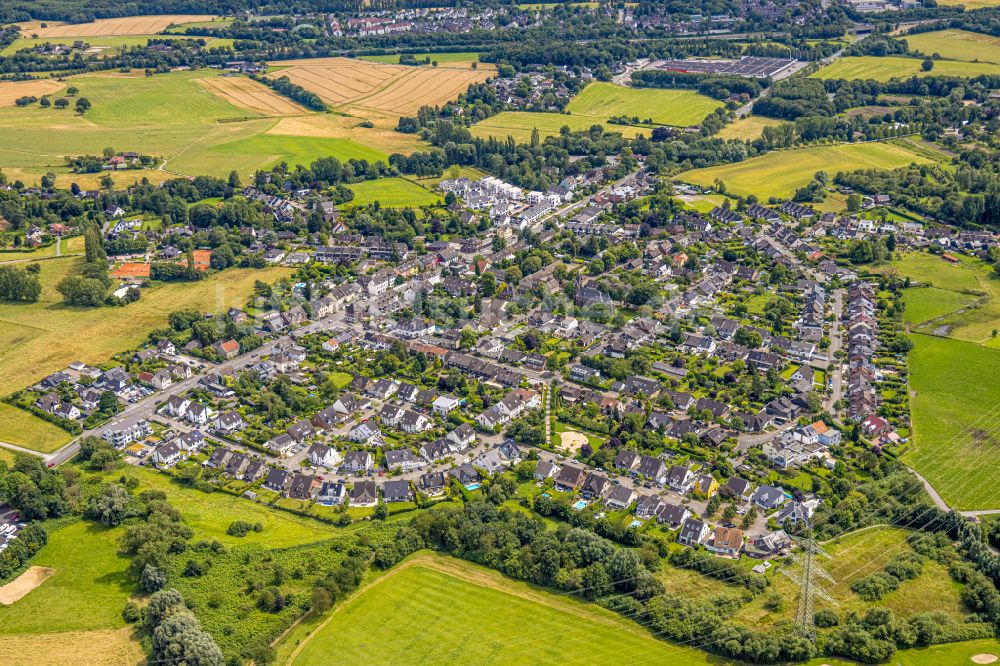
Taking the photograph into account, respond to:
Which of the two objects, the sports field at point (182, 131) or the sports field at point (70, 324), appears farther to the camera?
the sports field at point (182, 131)

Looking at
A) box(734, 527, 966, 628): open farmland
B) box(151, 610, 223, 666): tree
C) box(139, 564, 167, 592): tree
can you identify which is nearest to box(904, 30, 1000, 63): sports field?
box(734, 527, 966, 628): open farmland

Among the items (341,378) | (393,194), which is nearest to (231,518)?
(341,378)

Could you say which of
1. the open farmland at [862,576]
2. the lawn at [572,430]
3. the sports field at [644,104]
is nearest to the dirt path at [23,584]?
the lawn at [572,430]

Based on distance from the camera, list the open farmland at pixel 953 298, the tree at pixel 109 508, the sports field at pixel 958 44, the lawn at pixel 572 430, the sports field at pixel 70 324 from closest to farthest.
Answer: the tree at pixel 109 508
the lawn at pixel 572 430
the sports field at pixel 70 324
the open farmland at pixel 953 298
the sports field at pixel 958 44

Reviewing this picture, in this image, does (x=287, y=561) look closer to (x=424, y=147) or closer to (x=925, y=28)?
(x=424, y=147)

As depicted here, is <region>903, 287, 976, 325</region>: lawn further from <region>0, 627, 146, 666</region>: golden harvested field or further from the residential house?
<region>0, 627, 146, 666</region>: golden harvested field

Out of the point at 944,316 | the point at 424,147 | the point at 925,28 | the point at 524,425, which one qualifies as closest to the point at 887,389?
the point at 944,316

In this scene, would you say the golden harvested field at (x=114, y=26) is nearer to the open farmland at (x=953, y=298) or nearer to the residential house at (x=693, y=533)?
the open farmland at (x=953, y=298)

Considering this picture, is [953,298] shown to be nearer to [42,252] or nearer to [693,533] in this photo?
[693,533]
